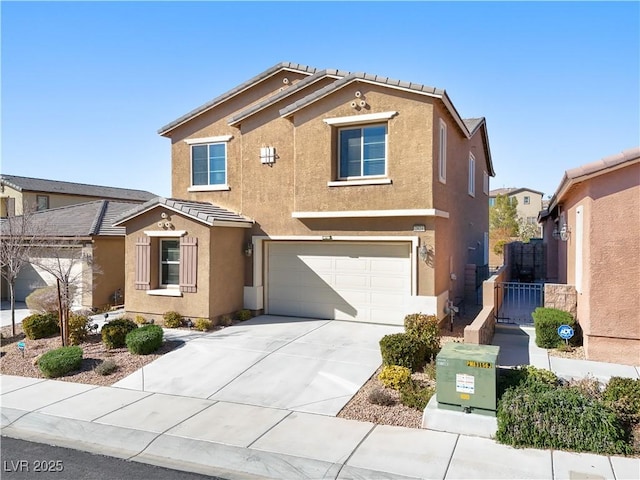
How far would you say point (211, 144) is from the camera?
16.3 m

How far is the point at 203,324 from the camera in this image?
13.0m

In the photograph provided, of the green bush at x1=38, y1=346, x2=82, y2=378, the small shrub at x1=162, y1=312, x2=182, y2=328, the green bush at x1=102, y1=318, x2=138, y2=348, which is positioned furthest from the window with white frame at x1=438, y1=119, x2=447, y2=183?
the green bush at x1=38, y1=346, x2=82, y2=378

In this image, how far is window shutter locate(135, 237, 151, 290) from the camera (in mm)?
14133

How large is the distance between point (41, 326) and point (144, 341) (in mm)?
4116

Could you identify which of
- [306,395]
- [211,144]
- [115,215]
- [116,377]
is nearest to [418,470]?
[306,395]

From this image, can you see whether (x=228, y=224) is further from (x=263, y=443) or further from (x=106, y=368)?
(x=263, y=443)

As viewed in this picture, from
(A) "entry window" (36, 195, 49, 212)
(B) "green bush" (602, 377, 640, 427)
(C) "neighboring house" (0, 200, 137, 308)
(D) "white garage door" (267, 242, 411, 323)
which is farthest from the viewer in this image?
(A) "entry window" (36, 195, 49, 212)

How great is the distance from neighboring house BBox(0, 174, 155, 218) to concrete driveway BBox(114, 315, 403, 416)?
2465cm

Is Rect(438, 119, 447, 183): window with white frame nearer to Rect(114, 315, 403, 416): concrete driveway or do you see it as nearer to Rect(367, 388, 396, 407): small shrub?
Rect(114, 315, 403, 416): concrete driveway

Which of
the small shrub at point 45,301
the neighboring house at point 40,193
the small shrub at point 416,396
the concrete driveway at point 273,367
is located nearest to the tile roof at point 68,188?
the neighboring house at point 40,193

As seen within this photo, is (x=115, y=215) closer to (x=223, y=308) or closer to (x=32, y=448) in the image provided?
(x=223, y=308)

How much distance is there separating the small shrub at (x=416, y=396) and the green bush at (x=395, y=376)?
0.13 meters

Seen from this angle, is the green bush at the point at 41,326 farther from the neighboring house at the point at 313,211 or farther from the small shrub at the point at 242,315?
the small shrub at the point at 242,315

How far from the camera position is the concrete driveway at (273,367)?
863cm
